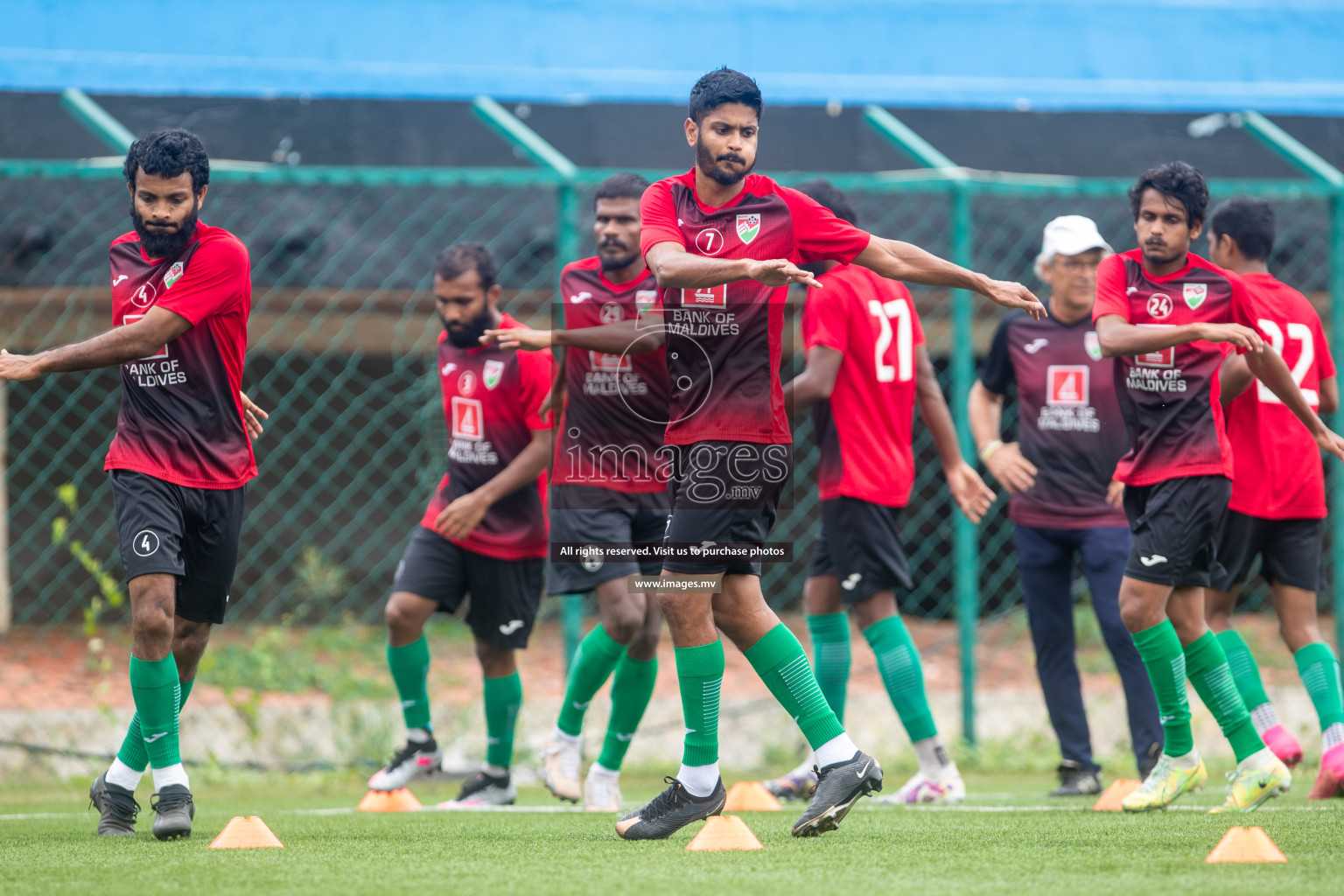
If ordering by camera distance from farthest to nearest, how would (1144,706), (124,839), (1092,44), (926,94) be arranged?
(1092,44) < (926,94) < (1144,706) < (124,839)

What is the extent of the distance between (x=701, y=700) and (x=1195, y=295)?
2.22 m

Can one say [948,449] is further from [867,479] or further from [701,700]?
[701,700]

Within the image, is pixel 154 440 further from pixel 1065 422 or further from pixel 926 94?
pixel 926 94

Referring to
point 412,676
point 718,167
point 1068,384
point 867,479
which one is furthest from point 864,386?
point 412,676

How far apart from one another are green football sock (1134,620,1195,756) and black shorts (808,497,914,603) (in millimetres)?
1042

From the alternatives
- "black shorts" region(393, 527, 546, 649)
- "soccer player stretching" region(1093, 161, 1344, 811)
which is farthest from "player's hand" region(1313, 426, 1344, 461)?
"black shorts" region(393, 527, 546, 649)

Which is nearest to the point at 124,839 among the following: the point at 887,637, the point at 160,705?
the point at 160,705

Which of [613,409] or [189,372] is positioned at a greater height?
[189,372]

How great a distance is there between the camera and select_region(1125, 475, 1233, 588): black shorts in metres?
4.64

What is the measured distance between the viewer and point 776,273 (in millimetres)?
3619

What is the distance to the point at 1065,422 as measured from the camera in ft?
19.7

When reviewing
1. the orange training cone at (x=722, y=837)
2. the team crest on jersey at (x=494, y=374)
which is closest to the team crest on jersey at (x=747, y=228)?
the orange training cone at (x=722, y=837)

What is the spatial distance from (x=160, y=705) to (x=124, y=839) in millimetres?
405

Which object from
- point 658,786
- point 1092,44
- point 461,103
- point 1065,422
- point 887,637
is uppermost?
point 1092,44
